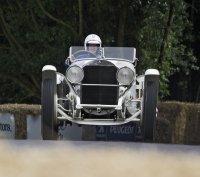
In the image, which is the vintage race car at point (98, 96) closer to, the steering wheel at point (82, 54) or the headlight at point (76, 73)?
the headlight at point (76, 73)

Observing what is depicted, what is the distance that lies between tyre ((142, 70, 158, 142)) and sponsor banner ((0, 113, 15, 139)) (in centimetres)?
373

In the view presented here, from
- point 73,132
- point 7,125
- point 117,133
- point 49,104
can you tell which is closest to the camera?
point 49,104

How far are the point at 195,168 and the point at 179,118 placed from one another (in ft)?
26.2

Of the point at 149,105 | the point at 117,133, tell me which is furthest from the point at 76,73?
the point at 117,133

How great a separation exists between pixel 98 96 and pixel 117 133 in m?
2.17

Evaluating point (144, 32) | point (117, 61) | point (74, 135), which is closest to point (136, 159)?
point (117, 61)

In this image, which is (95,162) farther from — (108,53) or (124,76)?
(108,53)

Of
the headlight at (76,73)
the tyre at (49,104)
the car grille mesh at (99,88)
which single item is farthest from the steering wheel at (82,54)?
the tyre at (49,104)

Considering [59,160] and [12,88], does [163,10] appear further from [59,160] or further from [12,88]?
[59,160]

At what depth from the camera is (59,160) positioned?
511cm

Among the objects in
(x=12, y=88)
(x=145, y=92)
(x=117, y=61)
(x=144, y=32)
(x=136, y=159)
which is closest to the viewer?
(x=136, y=159)

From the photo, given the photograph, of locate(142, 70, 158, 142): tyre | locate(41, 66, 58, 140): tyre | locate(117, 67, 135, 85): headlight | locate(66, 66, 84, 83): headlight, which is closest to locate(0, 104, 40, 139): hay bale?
locate(41, 66, 58, 140): tyre

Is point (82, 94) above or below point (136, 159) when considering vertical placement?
above

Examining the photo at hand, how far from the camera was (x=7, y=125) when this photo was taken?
12523 mm
